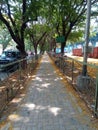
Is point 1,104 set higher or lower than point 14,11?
lower

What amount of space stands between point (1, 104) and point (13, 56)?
14.6 meters

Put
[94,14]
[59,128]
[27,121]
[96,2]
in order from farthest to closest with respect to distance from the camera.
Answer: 1. [94,14]
2. [96,2]
3. [27,121]
4. [59,128]

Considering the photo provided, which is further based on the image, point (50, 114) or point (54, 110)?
point (54, 110)

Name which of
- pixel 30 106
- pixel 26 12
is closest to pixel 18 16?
pixel 26 12

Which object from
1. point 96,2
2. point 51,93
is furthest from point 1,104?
point 96,2

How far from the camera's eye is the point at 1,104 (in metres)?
6.80

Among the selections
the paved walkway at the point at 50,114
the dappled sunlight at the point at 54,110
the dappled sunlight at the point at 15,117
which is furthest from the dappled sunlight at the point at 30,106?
the dappled sunlight at the point at 15,117

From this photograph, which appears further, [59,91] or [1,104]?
[59,91]

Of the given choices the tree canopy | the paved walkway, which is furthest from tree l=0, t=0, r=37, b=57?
the paved walkway

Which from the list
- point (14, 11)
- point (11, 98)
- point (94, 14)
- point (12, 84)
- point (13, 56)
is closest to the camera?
point (11, 98)

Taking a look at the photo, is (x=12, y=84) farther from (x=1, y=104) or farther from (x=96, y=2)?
(x=96, y=2)

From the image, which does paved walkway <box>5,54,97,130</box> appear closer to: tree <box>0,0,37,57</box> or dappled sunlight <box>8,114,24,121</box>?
dappled sunlight <box>8,114,24,121</box>

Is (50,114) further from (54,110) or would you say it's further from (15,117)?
(15,117)

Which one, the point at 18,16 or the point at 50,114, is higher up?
the point at 18,16
